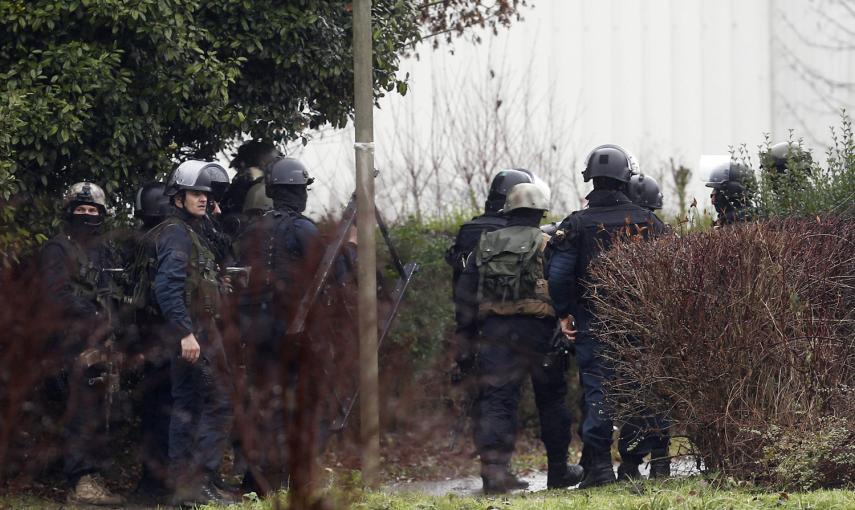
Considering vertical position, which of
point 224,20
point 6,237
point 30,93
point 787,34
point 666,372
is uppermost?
point 787,34

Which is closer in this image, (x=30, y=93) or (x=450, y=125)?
(x=30, y=93)

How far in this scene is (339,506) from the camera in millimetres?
3338

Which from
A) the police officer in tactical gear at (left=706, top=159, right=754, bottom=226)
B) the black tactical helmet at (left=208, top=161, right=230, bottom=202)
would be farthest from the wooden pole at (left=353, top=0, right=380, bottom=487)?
the police officer in tactical gear at (left=706, top=159, right=754, bottom=226)

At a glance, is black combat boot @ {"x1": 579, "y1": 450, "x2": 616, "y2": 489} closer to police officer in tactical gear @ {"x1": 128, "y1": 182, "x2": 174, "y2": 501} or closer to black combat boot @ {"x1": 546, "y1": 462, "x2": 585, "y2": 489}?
black combat boot @ {"x1": 546, "y1": 462, "x2": 585, "y2": 489}

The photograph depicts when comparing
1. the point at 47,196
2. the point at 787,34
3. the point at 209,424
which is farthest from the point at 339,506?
the point at 787,34

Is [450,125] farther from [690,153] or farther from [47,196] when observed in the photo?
[47,196]

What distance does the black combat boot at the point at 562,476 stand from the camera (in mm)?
8695

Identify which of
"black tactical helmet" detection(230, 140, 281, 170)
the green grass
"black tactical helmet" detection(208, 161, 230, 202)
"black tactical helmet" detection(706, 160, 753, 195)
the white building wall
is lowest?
the green grass

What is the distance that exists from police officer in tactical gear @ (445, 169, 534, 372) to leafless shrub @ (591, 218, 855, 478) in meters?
2.25

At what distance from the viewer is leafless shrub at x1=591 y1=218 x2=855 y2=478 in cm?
671

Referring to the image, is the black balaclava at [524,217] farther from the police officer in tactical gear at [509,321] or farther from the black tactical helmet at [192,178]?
the black tactical helmet at [192,178]

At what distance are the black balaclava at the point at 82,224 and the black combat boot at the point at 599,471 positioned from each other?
3.45m

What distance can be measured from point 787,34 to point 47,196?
46.8 ft

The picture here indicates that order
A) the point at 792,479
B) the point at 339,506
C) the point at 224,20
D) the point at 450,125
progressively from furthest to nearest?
the point at 450,125 → the point at 224,20 → the point at 792,479 → the point at 339,506
